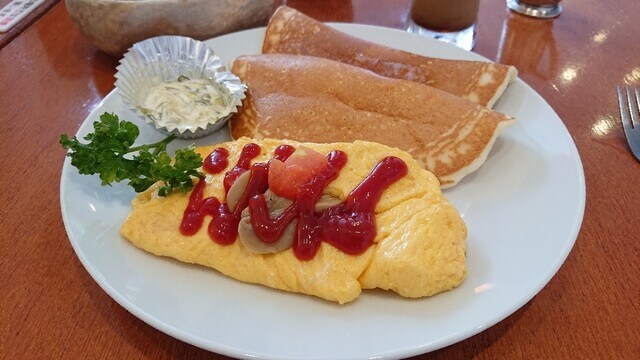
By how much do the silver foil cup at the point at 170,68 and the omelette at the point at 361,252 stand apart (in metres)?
0.57

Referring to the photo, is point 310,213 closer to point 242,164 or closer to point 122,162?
point 242,164

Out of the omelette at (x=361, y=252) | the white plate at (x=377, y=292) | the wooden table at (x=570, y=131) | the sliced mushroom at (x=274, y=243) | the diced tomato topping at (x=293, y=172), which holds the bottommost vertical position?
the wooden table at (x=570, y=131)

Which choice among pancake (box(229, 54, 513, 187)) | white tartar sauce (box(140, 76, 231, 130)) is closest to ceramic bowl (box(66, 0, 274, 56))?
white tartar sauce (box(140, 76, 231, 130))

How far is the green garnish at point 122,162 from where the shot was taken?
1685mm

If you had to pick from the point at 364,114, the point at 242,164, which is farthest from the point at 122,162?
the point at 364,114

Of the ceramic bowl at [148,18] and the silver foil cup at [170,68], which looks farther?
the ceramic bowl at [148,18]

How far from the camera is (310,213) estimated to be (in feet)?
5.07

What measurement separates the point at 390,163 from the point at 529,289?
57 cm

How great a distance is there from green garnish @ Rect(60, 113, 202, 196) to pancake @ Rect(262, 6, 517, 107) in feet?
3.19

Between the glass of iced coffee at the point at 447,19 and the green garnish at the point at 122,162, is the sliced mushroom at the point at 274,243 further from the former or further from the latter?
the glass of iced coffee at the point at 447,19

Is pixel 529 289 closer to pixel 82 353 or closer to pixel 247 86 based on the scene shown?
pixel 82 353

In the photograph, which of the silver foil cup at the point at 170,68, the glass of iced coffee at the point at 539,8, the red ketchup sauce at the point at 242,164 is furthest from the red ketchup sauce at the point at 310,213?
the glass of iced coffee at the point at 539,8

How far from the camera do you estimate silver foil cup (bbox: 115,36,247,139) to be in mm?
2176

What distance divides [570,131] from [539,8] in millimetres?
1104
